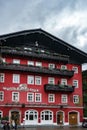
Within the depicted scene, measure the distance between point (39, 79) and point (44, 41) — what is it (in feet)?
25.5

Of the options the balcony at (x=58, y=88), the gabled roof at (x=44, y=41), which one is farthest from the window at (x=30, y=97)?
the gabled roof at (x=44, y=41)

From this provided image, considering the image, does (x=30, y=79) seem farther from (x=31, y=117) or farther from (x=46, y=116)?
(x=46, y=116)

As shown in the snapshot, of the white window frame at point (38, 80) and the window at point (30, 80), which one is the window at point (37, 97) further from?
the window at point (30, 80)

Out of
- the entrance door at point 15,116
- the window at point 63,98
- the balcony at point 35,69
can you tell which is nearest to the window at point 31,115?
the entrance door at point 15,116

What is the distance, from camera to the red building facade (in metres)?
59.9

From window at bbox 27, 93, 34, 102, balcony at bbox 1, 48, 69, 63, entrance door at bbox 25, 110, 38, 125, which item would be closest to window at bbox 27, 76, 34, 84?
window at bbox 27, 93, 34, 102

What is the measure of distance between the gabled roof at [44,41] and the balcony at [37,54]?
1.78 m

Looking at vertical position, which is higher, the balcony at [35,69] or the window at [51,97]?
the balcony at [35,69]

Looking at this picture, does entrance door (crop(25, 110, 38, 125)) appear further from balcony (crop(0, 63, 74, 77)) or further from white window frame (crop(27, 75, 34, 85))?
balcony (crop(0, 63, 74, 77))

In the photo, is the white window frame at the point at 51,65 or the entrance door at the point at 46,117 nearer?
the entrance door at the point at 46,117

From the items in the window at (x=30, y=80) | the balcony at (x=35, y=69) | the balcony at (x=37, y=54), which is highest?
the balcony at (x=37, y=54)

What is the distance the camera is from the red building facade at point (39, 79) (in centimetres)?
5988

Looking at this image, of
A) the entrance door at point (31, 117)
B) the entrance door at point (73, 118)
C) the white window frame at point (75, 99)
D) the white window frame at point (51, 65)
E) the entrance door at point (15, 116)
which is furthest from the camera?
the white window frame at point (75, 99)

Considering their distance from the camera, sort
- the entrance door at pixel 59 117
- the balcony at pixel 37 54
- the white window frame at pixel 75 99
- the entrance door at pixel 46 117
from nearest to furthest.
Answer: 1. the balcony at pixel 37 54
2. the entrance door at pixel 46 117
3. the entrance door at pixel 59 117
4. the white window frame at pixel 75 99
